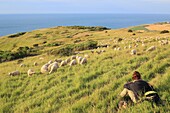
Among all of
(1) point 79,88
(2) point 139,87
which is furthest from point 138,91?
(1) point 79,88

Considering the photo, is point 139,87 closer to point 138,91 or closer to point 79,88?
point 138,91

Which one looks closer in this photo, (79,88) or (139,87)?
(139,87)

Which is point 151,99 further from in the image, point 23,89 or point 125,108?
point 23,89

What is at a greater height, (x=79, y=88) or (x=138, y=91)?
(x=138, y=91)

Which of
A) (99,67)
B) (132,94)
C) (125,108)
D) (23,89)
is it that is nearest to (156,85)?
(132,94)

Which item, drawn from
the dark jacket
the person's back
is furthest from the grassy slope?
the dark jacket

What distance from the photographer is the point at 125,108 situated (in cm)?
617

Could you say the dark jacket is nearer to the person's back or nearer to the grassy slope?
the person's back

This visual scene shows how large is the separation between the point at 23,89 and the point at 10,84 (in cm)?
118

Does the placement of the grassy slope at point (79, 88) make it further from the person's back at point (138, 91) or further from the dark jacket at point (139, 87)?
the dark jacket at point (139, 87)

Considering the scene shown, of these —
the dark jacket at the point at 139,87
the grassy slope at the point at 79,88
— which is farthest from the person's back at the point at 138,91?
the grassy slope at the point at 79,88

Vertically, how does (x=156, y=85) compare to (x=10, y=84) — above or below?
above

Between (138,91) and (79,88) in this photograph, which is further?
(79,88)

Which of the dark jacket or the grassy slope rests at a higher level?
the dark jacket
